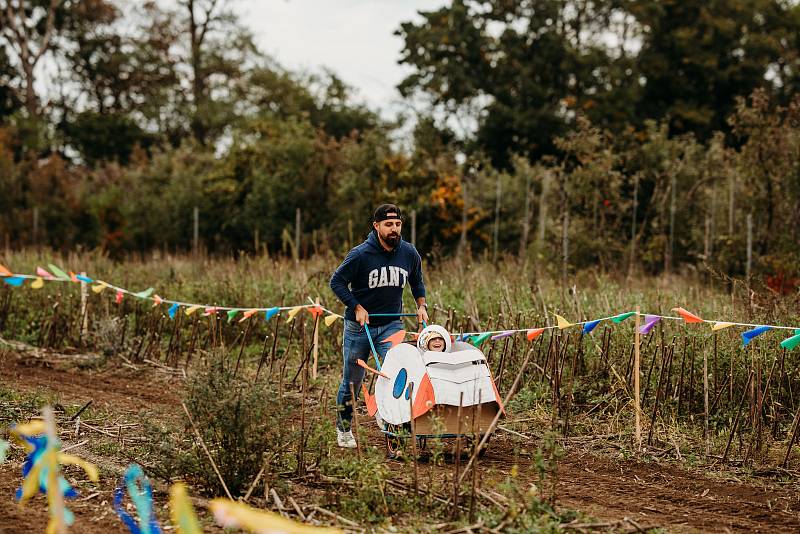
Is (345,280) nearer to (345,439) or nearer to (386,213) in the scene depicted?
(386,213)

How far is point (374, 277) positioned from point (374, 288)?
0.09 meters

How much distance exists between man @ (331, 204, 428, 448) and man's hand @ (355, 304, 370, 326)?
26mm

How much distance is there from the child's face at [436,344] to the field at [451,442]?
0.62m

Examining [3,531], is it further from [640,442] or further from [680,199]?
[680,199]

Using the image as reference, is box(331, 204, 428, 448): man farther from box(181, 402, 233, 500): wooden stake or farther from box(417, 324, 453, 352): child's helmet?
box(181, 402, 233, 500): wooden stake

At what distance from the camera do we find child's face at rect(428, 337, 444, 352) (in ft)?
21.4

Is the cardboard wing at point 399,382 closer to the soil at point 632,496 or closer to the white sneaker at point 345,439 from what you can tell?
the white sneaker at point 345,439

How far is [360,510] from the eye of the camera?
4859 mm

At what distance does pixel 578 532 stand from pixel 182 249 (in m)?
18.5

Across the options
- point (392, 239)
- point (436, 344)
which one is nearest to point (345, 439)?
point (436, 344)

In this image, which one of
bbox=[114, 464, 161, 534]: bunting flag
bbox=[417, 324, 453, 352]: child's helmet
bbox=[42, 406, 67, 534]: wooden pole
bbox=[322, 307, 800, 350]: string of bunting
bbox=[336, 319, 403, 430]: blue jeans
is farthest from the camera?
bbox=[336, 319, 403, 430]: blue jeans

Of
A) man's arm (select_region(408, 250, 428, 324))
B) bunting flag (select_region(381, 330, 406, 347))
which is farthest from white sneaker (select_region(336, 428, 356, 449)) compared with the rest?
man's arm (select_region(408, 250, 428, 324))

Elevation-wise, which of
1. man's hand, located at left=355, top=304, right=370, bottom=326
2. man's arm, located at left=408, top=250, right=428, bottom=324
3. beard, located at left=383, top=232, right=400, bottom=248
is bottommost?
man's hand, located at left=355, top=304, right=370, bottom=326

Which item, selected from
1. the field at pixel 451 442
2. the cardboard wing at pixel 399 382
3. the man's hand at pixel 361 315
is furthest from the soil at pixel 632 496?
the man's hand at pixel 361 315
